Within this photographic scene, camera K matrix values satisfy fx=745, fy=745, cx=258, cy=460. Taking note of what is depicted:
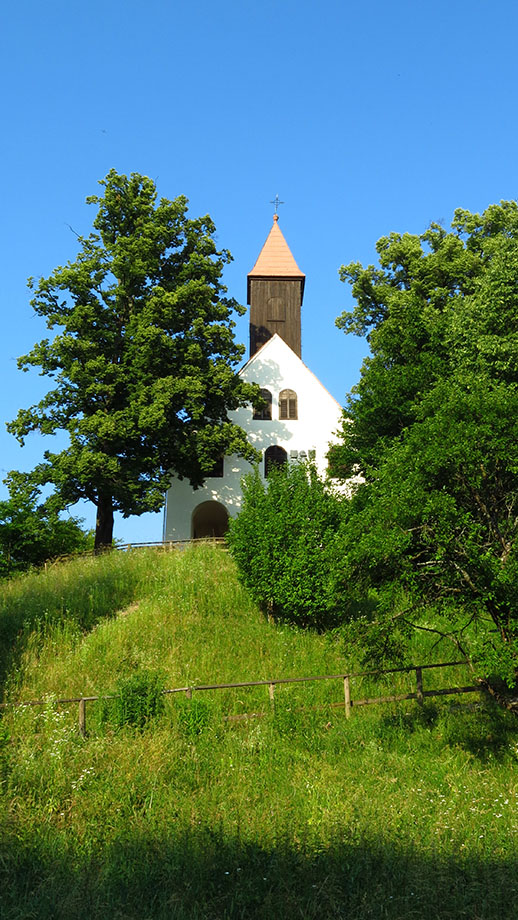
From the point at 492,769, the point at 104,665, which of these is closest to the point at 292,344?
the point at 104,665

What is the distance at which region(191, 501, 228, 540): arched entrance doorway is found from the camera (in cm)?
3794

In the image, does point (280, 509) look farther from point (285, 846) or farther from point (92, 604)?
point (285, 846)

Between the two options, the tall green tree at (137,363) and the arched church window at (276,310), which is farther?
the arched church window at (276,310)

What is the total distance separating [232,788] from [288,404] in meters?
26.6

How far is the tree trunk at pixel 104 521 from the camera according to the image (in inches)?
1157

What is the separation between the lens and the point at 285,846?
7973 mm

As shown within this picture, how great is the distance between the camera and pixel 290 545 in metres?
21.5

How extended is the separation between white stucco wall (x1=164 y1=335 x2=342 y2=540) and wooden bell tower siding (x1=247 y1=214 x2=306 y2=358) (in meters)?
4.39

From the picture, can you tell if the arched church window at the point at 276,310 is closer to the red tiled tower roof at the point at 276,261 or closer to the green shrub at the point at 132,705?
the red tiled tower roof at the point at 276,261

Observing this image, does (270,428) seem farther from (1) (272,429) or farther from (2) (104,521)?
(2) (104,521)

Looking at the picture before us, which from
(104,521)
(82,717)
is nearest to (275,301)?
(104,521)

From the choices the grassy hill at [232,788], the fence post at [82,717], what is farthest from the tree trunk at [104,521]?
the fence post at [82,717]

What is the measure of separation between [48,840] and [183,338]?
25.2m

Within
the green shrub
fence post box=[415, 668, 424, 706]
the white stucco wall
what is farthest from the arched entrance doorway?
the green shrub
